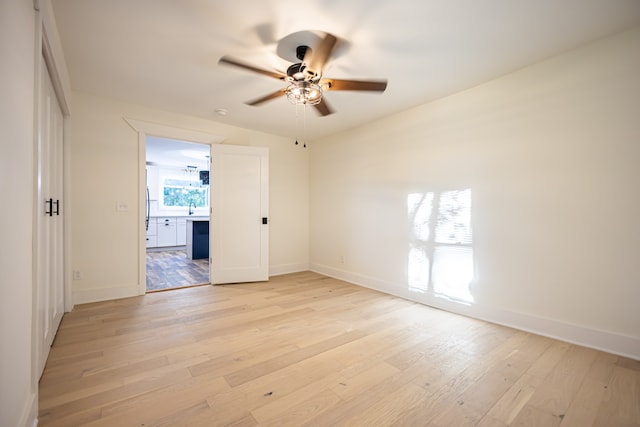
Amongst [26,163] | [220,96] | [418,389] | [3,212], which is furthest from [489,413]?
[220,96]

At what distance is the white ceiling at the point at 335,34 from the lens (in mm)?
1845

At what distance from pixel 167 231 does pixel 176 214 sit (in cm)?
94

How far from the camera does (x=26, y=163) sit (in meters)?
1.32

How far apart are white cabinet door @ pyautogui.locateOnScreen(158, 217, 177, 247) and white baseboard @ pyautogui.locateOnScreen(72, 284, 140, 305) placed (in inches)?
184

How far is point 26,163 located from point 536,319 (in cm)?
384

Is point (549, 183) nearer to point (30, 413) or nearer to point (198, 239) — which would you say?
point (30, 413)

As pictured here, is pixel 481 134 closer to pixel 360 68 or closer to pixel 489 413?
pixel 360 68

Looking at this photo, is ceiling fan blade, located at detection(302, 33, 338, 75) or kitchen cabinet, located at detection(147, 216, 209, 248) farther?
kitchen cabinet, located at detection(147, 216, 209, 248)

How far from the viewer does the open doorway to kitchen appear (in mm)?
4938

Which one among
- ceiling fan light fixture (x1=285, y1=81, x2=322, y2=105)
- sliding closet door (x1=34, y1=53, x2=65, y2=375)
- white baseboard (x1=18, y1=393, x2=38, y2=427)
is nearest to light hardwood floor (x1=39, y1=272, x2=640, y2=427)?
white baseboard (x1=18, y1=393, x2=38, y2=427)

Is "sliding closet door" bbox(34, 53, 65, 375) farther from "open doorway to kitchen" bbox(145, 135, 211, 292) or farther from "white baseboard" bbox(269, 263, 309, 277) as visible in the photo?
"white baseboard" bbox(269, 263, 309, 277)

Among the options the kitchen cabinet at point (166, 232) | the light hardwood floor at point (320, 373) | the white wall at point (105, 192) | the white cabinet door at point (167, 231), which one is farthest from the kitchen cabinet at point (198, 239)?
the light hardwood floor at point (320, 373)

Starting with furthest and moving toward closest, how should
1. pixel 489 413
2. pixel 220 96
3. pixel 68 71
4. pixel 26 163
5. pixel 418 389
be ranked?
pixel 220 96 → pixel 68 71 → pixel 418 389 → pixel 489 413 → pixel 26 163

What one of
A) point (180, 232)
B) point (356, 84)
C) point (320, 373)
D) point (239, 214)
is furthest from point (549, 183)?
point (180, 232)
